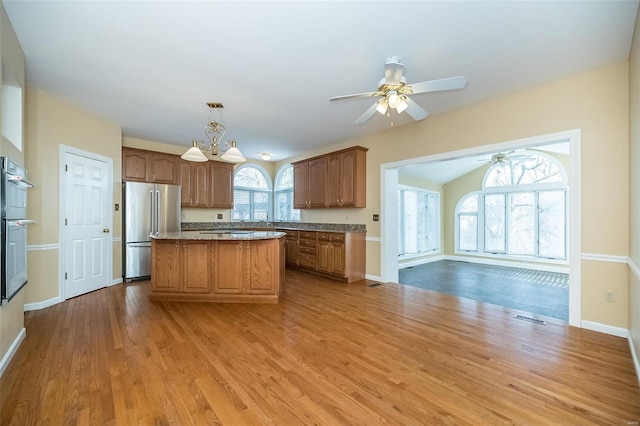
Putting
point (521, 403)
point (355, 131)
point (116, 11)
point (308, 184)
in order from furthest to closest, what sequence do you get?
point (308, 184) → point (355, 131) → point (116, 11) → point (521, 403)

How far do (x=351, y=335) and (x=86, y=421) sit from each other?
2021 mm

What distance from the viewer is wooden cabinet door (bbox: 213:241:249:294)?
3.75 m

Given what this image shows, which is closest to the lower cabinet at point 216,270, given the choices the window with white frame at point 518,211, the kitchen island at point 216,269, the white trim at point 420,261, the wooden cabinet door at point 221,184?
the kitchen island at point 216,269

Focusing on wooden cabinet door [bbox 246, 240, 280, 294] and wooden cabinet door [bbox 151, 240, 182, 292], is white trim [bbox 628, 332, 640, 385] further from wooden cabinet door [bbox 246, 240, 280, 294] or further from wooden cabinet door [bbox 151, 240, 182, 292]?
wooden cabinet door [bbox 151, 240, 182, 292]

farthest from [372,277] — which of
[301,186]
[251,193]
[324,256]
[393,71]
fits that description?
[251,193]

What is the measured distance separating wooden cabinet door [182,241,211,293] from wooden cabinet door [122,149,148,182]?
242 centimetres

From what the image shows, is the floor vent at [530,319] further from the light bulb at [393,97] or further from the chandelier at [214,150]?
the chandelier at [214,150]

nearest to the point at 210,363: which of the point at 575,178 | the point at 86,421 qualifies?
the point at 86,421

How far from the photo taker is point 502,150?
3.57 meters

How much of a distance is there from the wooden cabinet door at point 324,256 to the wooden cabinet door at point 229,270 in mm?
1850

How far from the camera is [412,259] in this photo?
738 centimetres

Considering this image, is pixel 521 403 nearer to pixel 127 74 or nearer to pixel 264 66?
pixel 264 66

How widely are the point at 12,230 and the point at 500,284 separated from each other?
21.4 feet

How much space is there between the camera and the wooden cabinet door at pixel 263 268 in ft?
12.3
